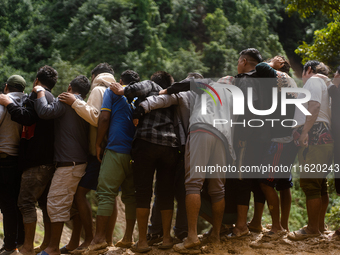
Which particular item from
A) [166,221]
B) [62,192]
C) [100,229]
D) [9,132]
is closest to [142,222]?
[166,221]

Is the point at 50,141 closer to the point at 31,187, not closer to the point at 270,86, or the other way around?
the point at 31,187

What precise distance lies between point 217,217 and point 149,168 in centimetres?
87

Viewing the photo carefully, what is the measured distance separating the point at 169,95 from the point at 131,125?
1.79ft

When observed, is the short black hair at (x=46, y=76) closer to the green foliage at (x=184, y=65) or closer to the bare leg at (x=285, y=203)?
the bare leg at (x=285, y=203)

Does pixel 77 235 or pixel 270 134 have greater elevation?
pixel 270 134

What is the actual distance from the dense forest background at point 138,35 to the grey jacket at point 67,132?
23.0 meters

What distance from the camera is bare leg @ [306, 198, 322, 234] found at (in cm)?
348

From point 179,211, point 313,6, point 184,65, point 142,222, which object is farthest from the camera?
point 184,65

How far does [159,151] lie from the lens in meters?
3.36

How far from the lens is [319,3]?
5945mm

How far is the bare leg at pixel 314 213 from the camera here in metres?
3.48

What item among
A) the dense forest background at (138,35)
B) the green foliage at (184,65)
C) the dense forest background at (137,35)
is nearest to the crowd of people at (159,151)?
the dense forest background at (138,35)

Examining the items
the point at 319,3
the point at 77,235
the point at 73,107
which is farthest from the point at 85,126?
the point at 319,3

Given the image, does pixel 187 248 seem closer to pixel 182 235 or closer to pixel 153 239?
pixel 182 235
